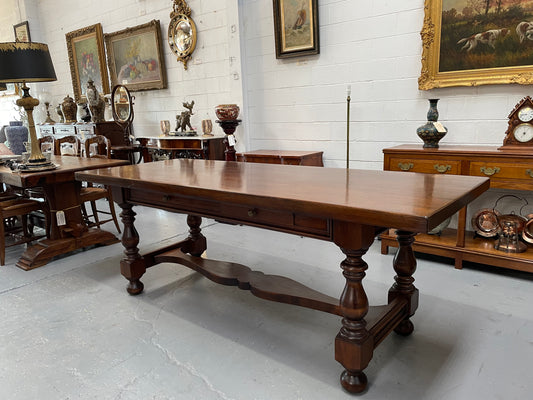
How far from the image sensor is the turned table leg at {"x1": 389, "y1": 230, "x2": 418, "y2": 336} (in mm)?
2146

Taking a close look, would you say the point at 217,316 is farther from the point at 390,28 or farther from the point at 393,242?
the point at 390,28

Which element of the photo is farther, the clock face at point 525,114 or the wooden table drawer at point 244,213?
the clock face at point 525,114

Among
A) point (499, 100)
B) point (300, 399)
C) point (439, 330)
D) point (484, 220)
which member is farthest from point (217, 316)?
point (499, 100)

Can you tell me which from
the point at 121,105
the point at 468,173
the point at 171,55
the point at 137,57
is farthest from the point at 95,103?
the point at 468,173

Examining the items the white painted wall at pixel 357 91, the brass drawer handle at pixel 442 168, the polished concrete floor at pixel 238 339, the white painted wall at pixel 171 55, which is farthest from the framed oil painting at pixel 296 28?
the polished concrete floor at pixel 238 339

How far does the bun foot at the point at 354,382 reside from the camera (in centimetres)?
177

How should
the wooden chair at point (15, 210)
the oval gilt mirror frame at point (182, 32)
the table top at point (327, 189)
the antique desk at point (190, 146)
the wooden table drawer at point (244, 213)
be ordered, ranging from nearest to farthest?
the table top at point (327, 189), the wooden table drawer at point (244, 213), the wooden chair at point (15, 210), the antique desk at point (190, 146), the oval gilt mirror frame at point (182, 32)

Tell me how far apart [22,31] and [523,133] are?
30.5 ft

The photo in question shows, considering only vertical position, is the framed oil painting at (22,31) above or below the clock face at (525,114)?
above

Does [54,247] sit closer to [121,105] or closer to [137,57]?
[121,105]

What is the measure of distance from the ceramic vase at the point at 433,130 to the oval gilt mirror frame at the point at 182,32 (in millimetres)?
3464

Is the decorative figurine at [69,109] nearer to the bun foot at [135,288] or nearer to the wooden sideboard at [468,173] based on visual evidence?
the bun foot at [135,288]

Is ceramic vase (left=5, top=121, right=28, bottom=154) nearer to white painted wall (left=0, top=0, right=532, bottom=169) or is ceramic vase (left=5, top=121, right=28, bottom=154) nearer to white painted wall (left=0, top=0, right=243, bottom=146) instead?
white painted wall (left=0, top=0, right=243, bottom=146)

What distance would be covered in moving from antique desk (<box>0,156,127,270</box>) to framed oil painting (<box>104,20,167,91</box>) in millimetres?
2521
